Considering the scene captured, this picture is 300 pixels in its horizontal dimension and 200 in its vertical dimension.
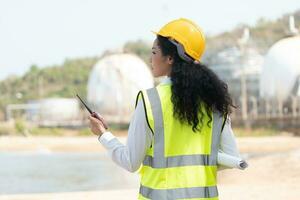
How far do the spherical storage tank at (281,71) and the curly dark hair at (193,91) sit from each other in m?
47.4

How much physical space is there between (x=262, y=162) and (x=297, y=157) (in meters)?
1.22

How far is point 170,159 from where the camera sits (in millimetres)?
2744

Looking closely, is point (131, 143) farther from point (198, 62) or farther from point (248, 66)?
point (248, 66)

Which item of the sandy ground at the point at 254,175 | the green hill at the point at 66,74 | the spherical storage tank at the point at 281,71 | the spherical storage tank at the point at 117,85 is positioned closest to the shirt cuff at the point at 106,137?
the sandy ground at the point at 254,175

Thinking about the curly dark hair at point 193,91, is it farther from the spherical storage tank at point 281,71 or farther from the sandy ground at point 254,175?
the spherical storage tank at point 281,71

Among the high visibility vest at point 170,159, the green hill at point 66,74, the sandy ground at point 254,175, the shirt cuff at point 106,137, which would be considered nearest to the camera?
the high visibility vest at point 170,159

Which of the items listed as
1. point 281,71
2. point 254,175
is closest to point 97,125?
point 254,175

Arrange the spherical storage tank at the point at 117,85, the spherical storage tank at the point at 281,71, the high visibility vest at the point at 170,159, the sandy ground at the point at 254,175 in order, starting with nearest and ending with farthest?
the high visibility vest at the point at 170,159 → the sandy ground at the point at 254,175 → the spherical storage tank at the point at 281,71 → the spherical storage tank at the point at 117,85

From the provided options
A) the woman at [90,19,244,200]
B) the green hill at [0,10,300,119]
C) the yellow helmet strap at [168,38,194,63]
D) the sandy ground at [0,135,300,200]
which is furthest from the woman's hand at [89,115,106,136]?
the green hill at [0,10,300,119]

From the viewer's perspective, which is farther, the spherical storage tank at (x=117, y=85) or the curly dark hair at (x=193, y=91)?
the spherical storage tank at (x=117, y=85)

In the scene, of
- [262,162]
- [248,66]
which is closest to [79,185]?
[262,162]

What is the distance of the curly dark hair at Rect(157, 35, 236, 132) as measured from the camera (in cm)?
277

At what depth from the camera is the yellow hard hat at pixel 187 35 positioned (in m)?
2.82

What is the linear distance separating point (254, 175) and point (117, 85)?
4196cm
